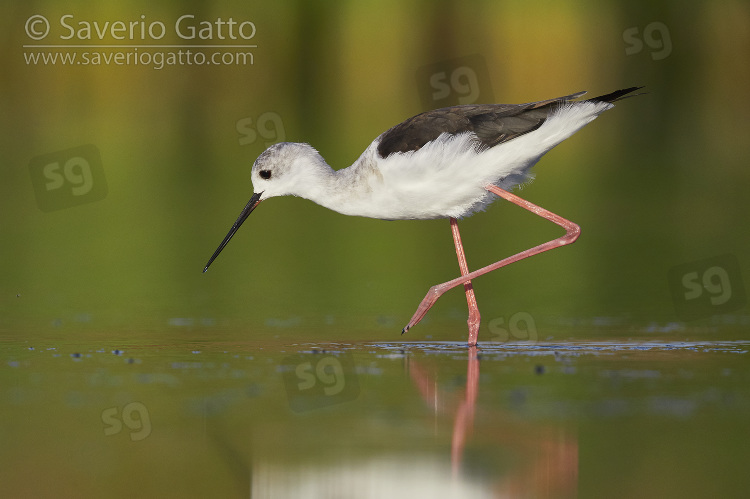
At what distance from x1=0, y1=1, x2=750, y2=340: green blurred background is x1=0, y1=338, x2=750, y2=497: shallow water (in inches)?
38.6

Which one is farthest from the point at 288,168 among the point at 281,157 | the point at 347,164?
the point at 347,164

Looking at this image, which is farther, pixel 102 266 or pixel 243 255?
pixel 243 255

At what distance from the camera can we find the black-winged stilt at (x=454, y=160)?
28.5ft

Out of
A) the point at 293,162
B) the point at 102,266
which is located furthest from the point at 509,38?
the point at 293,162

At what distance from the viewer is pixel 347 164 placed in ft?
59.3

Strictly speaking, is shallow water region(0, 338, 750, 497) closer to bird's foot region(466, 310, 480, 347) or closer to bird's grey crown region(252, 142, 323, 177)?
bird's foot region(466, 310, 480, 347)

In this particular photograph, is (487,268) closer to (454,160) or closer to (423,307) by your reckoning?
(423,307)

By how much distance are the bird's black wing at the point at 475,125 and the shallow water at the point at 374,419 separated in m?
1.51

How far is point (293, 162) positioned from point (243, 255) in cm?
406

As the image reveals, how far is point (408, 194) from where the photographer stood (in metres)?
8.71

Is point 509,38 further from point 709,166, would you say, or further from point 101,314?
point 101,314

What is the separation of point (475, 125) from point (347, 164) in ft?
30.5

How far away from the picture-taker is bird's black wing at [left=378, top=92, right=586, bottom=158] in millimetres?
8719

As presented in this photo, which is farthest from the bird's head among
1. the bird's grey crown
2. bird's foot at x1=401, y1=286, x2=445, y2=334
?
bird's foot at x1=401, y1=286, x2=445, y2=334
